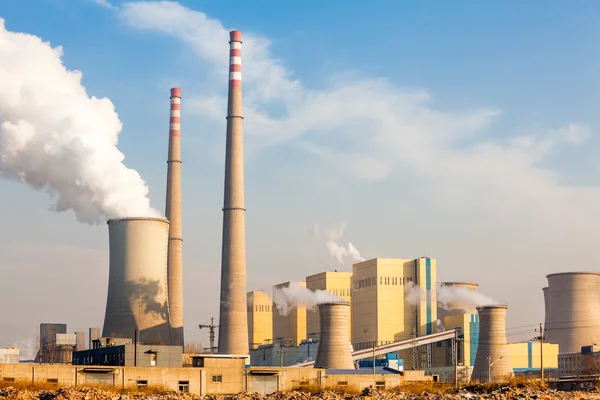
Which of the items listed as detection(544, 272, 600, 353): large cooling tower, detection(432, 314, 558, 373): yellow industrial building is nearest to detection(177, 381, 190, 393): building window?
detection(432, 314, 558, 373): yellow industrial building

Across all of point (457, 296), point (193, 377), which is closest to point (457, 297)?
point (457, 296)

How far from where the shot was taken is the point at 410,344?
2800 inches

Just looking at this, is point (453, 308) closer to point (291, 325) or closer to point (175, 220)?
point (291, 325)

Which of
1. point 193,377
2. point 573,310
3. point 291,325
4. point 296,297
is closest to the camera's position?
point 193,377

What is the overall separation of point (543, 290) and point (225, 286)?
3253 centimetres

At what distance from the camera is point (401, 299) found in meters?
73.9

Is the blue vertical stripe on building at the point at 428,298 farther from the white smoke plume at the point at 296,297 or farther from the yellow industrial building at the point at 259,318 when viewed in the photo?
the yellow industrial building at the point at 259,318

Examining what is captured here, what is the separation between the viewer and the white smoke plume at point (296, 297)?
79250 millimetres

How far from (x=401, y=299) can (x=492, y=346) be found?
60.8ft

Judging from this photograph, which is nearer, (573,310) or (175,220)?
(175,220)

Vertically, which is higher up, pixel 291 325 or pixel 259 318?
pixel 259 318

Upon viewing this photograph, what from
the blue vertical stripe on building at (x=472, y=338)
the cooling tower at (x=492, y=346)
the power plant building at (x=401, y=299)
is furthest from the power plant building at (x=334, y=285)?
the cooling tower at (x=492, y=346)

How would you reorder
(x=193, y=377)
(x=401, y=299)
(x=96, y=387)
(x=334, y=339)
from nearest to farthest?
(x=96, y=387) → (x=193, y=377) → (x=334, y=339) → (x=401, y=299)

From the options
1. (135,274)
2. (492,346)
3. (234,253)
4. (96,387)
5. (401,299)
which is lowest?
(96,387)
